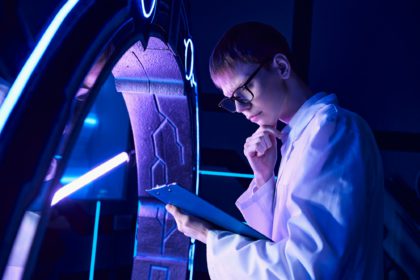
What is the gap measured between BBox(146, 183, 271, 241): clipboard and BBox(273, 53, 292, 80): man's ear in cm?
49

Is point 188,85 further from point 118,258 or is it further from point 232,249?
point 118,258

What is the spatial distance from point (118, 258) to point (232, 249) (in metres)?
2.76

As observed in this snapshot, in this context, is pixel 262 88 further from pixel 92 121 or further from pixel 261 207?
pixel 92 121

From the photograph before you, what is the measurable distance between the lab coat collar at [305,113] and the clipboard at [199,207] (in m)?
0.33

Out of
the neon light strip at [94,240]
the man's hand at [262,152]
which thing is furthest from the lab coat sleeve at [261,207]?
the neon light strip at [94,240]

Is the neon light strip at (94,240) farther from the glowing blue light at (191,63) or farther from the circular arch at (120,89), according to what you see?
the glowing blue light at (191,63)

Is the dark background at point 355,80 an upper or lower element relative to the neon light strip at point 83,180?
upper

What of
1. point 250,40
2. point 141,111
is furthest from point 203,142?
point 250,40

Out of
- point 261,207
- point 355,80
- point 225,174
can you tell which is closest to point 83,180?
point 261,207

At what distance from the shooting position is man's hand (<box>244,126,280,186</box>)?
65.5 inches

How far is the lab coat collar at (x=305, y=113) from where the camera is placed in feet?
4.26

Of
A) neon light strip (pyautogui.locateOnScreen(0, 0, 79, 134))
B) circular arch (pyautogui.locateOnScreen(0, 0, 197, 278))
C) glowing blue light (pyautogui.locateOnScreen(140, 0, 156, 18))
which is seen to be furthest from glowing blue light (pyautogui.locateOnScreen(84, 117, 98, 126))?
neon light strip (pyautogui.locateOnScreen(0, 0, 79, 134))

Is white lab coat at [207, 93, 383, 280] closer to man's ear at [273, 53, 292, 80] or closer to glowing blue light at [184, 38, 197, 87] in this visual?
man's ear at [273, 53, 292, 80]

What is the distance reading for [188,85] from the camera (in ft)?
7.89
